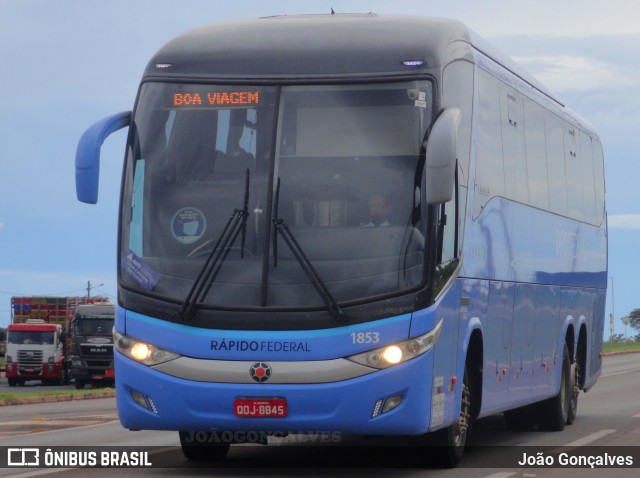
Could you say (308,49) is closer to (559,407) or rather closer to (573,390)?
(559,407)

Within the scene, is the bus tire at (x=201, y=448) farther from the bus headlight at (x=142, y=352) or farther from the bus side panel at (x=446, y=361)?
the bus side panel at (x=446, y=361)

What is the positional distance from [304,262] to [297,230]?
10.8 inches

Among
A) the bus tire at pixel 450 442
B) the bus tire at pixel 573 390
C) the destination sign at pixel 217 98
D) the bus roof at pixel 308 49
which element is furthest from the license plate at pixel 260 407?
the bus tire at pixel 573 390

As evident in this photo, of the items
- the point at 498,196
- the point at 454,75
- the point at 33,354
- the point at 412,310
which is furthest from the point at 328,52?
the point at 33,354

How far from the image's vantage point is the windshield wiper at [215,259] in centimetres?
1130

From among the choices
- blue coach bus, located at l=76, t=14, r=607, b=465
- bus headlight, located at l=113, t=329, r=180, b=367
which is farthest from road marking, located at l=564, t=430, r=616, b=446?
bus headlight, located at l=113, t=329, r=180, b=367

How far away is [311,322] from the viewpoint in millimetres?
11125

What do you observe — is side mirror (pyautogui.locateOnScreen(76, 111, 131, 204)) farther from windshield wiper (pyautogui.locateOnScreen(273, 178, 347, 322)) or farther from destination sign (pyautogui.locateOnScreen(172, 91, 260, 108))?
windshield wiper (pyautogui.locateOnScreen(273, 178, 347, 322))

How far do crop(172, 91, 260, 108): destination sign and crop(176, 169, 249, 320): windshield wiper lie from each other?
2.62 ft

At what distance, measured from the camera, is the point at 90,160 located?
38.2 ft

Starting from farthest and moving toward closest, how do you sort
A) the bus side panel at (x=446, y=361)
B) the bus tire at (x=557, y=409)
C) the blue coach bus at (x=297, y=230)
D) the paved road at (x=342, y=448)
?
the bus tire at (x=557, y=409)
the paved road at (x=342, y=448)
the bus side panel at (x=446, y=361)
the blue coach bus at (x=297, y=230)

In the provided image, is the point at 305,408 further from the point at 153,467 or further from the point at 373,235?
the point at 153,467

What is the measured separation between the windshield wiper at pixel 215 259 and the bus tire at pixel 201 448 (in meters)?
2.21

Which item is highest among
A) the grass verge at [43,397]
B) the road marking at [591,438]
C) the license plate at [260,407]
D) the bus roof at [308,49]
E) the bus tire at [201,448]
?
the bus roof at [308,49]
